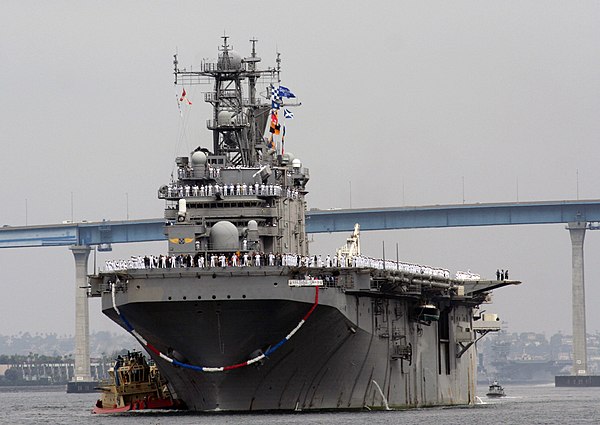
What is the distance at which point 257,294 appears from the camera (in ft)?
172

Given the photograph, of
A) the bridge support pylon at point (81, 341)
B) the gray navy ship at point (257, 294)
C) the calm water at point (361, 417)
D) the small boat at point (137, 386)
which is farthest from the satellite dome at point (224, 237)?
the bridge support pylon at point (81, 341)

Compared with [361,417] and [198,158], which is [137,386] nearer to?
[198,158]

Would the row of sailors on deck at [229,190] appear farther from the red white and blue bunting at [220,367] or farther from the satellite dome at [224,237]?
the red white and blue bunting at [220,367]

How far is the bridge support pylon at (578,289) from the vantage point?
13550 cm

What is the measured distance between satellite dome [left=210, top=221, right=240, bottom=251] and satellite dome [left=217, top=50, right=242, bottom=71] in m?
8.04

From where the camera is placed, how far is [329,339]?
54938 mm

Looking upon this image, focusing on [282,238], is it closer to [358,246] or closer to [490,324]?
[358,246]

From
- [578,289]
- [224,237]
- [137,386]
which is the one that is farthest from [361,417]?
[578,289]

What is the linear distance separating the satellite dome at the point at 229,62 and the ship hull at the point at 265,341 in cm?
1087

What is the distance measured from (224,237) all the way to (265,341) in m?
4.24

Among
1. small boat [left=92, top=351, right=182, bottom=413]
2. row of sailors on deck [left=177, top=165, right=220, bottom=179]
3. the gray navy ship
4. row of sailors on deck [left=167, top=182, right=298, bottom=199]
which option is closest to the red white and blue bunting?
the gray navy ship

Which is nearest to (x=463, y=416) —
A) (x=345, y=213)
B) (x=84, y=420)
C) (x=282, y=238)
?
(x=282, y=238)

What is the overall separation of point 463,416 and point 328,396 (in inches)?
247

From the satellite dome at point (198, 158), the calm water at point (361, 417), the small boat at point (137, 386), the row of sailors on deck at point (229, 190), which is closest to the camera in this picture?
the calm water at point (361, 417)
